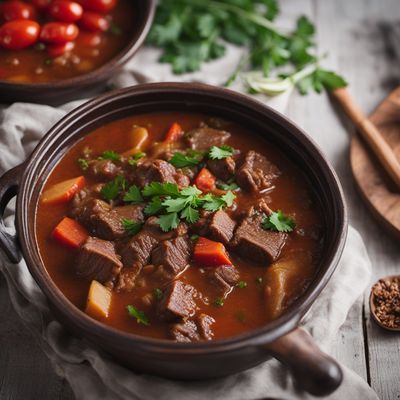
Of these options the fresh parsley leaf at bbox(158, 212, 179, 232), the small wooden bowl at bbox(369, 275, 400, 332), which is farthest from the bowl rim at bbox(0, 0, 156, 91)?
the small wooden bowl at bbox(369, 275, 400, 332)

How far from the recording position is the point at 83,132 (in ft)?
15.6

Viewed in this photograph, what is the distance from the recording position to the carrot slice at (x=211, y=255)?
3.99 m

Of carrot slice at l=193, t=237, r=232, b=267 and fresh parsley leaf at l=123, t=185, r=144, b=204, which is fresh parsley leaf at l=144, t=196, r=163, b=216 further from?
carrot slice at l=193, t=237, r=232, b=267

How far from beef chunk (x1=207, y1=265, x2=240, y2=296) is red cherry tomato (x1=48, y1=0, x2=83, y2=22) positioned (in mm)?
2879

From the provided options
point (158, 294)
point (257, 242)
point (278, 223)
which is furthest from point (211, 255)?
point (278, 223)

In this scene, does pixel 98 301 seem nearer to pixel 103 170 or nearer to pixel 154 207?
pixel 154 207

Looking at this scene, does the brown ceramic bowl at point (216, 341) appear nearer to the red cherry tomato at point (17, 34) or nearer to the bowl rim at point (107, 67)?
the bowl rim at point (107, 67)

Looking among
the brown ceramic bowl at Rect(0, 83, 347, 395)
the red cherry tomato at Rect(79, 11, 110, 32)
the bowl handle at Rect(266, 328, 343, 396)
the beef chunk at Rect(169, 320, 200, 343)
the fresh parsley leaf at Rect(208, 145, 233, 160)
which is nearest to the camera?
the bowl handle at Rect(266, 328, 343, 396)

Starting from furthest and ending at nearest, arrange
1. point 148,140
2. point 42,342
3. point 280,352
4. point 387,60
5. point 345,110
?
point 387,60
point 345,110
point 148,140
point 42,342
point 280,352

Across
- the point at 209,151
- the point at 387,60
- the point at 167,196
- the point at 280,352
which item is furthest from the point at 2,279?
the point at 387,60

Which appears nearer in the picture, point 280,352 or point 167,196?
point 280,352

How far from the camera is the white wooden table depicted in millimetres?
4211

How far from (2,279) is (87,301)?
108 cm

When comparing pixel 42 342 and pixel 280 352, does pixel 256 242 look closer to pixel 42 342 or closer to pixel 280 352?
pixel 280 352
